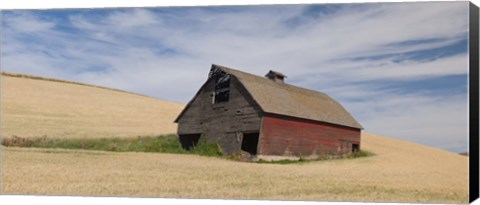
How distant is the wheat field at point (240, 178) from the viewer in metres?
12.6

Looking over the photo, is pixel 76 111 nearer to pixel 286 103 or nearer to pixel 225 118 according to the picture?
pixel 225 118

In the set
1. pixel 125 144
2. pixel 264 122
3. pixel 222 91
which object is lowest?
pixel 125 144

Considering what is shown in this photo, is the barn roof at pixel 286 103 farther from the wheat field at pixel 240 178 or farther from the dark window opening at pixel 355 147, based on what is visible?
the wheat field at pixel 240 178

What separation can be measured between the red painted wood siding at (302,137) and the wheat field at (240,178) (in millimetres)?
2513

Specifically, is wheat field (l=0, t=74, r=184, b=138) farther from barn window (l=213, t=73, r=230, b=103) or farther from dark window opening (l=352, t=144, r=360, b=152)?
dark window opening (l=352, t=144, r=360, b=152)

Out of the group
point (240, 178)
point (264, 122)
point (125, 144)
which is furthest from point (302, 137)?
point (240, 178)

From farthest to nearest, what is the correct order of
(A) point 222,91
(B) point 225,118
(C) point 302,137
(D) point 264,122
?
(B) point 225,118 < (A) point 222,91 < (C) point 302,137 < (D) point 264,122

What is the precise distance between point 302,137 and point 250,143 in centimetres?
169

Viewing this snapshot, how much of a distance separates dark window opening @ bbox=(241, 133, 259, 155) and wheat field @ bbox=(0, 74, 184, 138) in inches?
105

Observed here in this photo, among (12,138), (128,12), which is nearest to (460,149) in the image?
(128,12)

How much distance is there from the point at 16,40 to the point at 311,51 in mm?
6925

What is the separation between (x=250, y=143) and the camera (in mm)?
19938

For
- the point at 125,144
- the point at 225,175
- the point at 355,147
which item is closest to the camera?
the point at 225,175

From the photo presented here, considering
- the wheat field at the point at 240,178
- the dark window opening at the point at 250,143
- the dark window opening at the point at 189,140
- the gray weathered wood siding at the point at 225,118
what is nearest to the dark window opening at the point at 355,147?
the dark window opening at the point at 250,143
